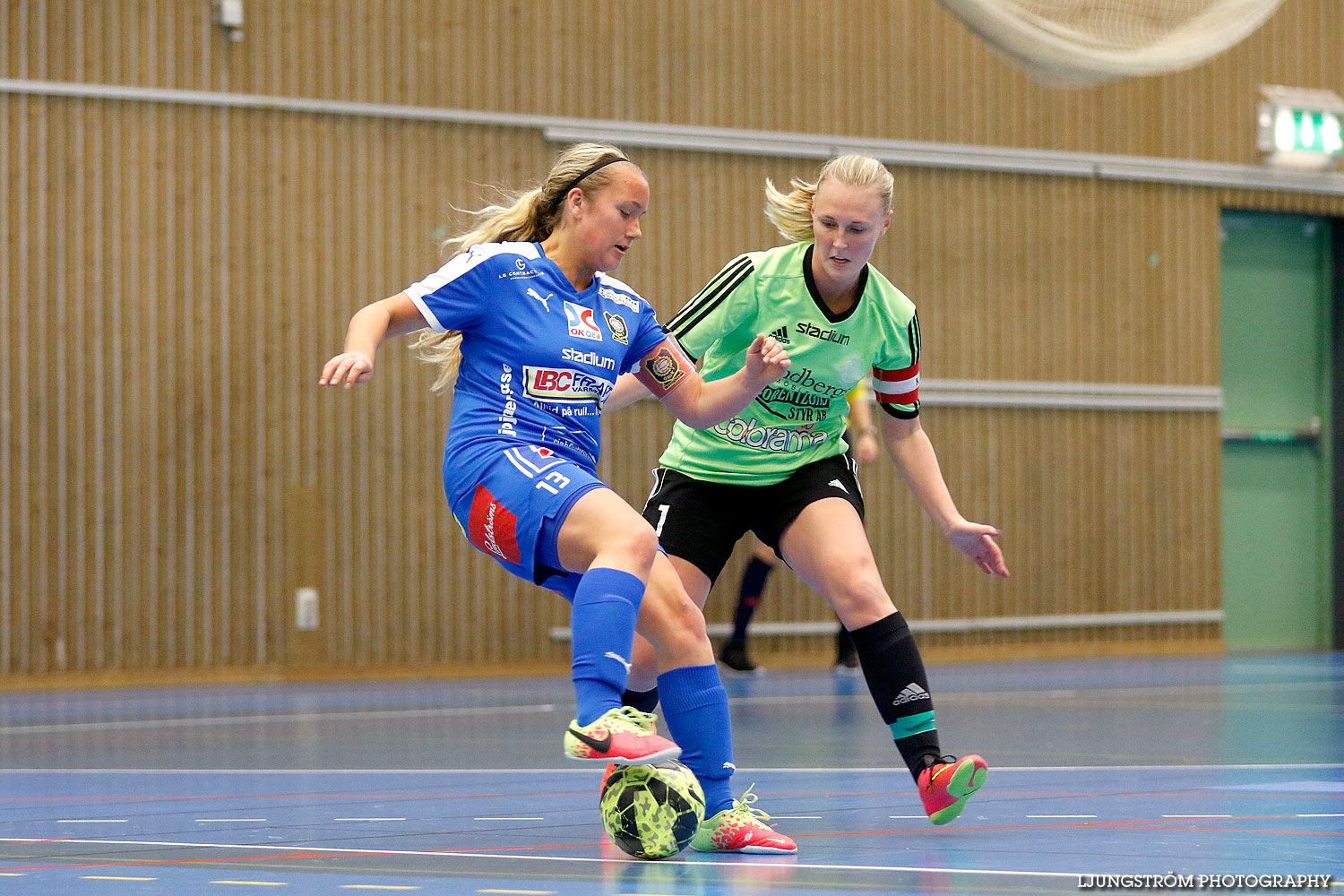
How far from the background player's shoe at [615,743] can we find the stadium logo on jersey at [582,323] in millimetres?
857

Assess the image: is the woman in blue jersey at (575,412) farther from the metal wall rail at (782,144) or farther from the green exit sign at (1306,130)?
the green exit sign at (1306,130)

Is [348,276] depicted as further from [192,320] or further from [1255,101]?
[1255,101]

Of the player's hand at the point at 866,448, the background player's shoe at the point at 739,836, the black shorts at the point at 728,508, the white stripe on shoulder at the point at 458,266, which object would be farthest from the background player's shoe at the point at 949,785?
the player's hand at the point at 866,448

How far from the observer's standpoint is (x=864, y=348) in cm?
414

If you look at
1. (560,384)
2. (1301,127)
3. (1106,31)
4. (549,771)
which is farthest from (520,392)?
(1301,127)

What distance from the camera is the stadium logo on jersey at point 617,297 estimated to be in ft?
12.1

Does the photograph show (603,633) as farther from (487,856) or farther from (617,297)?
(617,297)

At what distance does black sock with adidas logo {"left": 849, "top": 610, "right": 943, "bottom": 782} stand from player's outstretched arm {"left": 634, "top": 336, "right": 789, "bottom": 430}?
2.01 feet

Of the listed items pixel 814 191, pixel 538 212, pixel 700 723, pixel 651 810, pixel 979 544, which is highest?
pixel 814 191

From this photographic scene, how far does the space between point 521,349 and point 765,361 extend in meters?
0.54

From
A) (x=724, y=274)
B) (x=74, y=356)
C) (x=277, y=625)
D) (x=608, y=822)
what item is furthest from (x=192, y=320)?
(x=608, y=822)

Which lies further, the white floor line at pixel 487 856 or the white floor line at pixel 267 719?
the white floor line at pixel 267 719

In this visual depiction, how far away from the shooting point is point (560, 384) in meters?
3.50

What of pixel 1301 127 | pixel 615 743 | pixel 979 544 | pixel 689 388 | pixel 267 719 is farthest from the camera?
pixel 1301 127
